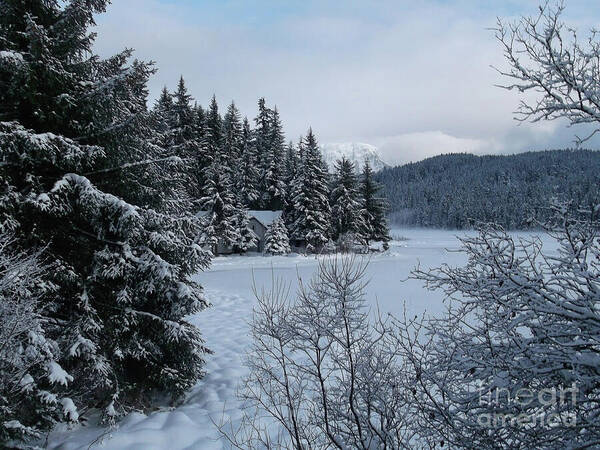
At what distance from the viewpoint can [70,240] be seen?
19.8 ft

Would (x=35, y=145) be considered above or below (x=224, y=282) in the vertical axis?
above

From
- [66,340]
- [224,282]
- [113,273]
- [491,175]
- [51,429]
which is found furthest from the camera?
[491,175]

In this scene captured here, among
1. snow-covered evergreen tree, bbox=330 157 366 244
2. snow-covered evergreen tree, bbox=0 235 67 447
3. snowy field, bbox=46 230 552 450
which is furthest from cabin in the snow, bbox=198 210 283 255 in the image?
snow-covered evergreen tree, bbox=0 235 67 447

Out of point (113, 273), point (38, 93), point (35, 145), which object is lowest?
point (113, 273)

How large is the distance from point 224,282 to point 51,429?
1621 cm

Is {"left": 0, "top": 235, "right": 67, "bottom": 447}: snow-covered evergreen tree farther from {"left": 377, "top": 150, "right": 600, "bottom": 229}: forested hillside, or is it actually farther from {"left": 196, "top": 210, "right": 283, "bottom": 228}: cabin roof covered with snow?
{"left": 377, "top": 150, "right": 600, "bottom": 229}: forested hillside

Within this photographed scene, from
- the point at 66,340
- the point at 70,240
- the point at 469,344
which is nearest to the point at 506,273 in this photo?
the point at 469,344

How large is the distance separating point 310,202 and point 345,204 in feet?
14.4

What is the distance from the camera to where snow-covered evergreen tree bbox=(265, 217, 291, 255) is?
35.5 metres

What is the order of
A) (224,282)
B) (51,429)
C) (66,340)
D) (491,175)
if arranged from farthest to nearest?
(491,175) → (224,282) → (66,340) → (51,429)

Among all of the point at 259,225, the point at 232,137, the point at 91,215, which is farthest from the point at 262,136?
the point at 91,215

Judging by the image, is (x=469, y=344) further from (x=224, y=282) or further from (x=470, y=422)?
(x=224, y=282)

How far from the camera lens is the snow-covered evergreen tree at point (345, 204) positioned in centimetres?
3859

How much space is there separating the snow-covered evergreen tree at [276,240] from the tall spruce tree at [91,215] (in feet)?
94.2
